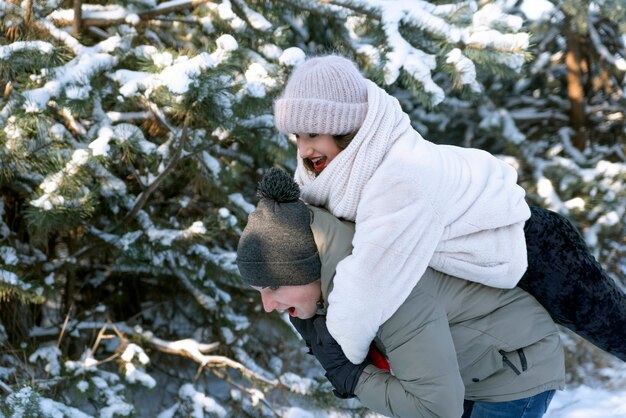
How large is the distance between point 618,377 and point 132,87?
13.7 feet

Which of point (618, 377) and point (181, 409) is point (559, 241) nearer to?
point (181, 409)

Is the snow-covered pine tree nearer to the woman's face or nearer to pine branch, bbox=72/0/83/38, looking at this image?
pine branch, bbox=72/0/83/38

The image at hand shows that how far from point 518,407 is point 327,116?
962 millimetres

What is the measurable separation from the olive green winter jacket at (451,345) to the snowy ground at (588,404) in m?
2.92

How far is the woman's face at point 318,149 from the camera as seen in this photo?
1661 millimetres

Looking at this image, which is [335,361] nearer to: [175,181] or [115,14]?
[115,14]

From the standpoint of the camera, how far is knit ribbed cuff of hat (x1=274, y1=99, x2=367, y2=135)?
1.60 m

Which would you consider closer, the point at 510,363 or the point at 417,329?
the point at 417,329

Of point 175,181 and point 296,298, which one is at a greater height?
point 296,298

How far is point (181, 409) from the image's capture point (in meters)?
3.70

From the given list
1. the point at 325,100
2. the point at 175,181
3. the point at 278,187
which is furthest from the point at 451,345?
the point at 175,181

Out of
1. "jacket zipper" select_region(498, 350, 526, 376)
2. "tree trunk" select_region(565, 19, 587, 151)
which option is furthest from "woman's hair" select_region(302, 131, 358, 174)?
Result: "tree trunk" select_region(565, 19, 587, 151)

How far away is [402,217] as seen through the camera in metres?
1.44

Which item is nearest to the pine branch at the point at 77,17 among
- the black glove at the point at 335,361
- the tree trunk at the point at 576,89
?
the black glove at the point at 335,361
